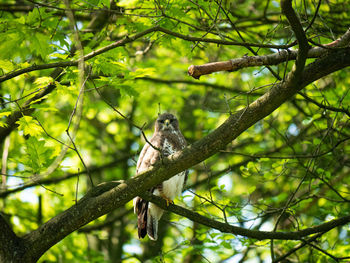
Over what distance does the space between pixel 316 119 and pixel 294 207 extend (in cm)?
125

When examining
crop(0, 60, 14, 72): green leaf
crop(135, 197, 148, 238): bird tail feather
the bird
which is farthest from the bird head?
crop(0, 60, 14, 72): green leaf

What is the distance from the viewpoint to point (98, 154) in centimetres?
1085

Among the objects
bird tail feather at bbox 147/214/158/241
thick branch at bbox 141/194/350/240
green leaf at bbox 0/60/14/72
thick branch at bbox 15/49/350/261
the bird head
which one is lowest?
thick branch at bbox 141/194/350/240

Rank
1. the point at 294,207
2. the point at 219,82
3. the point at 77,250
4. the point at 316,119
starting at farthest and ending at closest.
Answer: the point at 219,82 → the point at 77,250 → the point at 316,119 → the point at 294,207

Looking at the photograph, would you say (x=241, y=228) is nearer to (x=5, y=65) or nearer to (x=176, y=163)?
(x=176, y=163)

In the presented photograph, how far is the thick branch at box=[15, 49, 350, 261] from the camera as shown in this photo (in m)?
3.37

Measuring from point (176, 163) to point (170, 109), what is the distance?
21.4ft

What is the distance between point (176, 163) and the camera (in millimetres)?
3553

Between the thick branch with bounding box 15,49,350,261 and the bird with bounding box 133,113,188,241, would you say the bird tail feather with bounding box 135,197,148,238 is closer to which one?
the bird with bounding box 133,113,188,241

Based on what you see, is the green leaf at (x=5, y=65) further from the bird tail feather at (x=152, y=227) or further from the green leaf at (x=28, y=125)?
the bird tail feather at (x=152, y=227)

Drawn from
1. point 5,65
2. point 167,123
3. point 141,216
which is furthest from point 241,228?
point 167,123

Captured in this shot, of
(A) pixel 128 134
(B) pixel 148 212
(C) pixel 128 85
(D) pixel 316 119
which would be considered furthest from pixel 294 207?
(A) pixel 128 134

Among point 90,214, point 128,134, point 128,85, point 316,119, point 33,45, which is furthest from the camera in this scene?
point 128,134

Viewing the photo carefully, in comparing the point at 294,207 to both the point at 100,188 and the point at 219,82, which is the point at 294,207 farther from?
the point at 219,82
